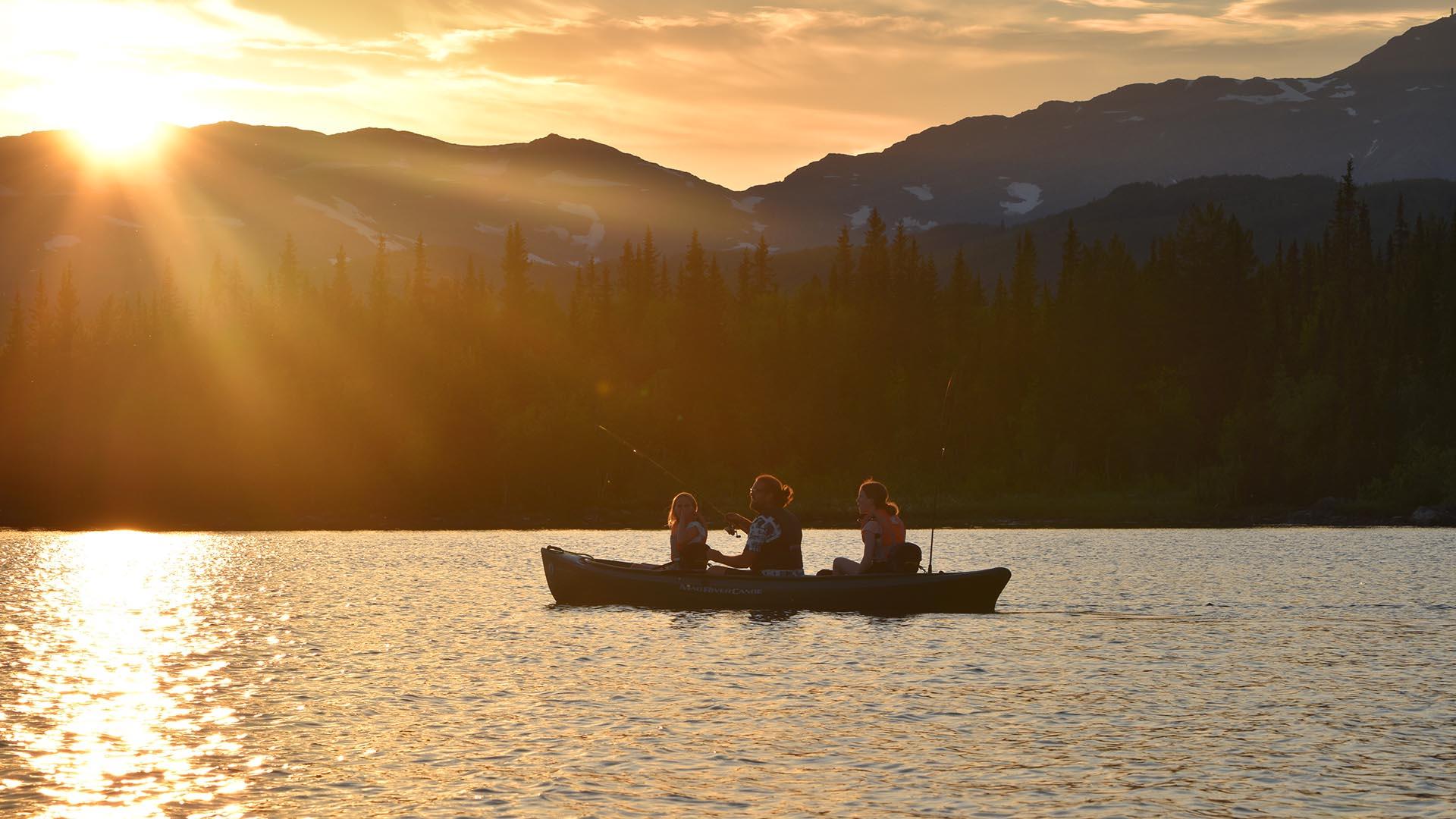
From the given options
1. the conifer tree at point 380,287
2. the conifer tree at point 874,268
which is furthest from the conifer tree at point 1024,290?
the conifer tree at point 380,287

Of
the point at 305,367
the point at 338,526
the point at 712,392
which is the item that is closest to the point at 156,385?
the point at 305,367

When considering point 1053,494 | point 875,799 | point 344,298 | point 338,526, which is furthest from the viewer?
point 344,298

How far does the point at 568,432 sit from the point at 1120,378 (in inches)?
1947

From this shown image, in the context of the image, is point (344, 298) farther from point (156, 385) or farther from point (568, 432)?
point (568, 432)

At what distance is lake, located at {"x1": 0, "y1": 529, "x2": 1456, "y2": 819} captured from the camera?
637 inches

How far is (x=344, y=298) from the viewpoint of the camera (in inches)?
5906

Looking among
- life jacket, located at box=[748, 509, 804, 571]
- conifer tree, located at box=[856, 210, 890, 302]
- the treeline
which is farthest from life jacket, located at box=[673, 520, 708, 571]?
conifer tree, located at box=[856, 210, 890, 302]

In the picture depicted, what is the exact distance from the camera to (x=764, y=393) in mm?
142625

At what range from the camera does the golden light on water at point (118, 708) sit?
1620 cm

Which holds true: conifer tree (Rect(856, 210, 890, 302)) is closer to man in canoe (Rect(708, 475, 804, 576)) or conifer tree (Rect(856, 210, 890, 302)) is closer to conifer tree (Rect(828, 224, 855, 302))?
conifer tree (Rect(828, 224, 855, 302))

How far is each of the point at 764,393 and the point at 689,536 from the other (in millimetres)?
Answer: 105874

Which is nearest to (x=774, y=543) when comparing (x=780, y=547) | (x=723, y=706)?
(x=780, y=547)

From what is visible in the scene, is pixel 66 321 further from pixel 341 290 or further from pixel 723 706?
pixel 723 706

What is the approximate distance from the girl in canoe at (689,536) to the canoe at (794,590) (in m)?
0.59
